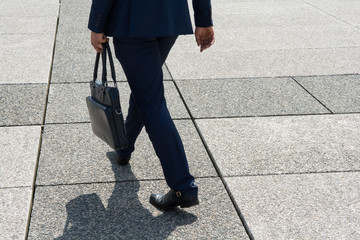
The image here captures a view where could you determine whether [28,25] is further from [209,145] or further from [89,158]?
[209,145]

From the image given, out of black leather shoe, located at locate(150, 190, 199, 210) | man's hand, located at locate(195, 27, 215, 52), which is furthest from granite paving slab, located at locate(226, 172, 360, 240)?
man's hand, located at locate(195, 27, 215, 52)

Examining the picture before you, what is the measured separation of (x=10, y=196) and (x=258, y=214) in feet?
5.38

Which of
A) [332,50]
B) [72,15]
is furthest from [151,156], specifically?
[72,15]

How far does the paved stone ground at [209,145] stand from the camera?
3.31m

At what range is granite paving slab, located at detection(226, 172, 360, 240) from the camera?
10.6 feet

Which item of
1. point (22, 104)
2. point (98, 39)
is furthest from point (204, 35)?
point (22, 104)

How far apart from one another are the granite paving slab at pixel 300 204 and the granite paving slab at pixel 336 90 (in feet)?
4.69

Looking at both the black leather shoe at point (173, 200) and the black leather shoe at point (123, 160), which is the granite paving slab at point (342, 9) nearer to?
the black leather shoe at point (123, 160)

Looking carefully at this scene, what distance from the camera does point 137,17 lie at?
2.98 meters

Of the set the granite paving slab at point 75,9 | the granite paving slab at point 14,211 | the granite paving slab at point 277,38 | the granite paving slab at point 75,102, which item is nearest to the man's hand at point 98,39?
the granite paving slab at point 14,211

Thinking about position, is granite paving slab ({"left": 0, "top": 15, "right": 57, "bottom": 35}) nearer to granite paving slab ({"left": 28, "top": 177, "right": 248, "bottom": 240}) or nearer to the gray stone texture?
the gray stone texture

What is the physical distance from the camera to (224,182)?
378 centimetres

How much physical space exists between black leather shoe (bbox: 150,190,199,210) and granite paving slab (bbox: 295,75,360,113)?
233 centimetres

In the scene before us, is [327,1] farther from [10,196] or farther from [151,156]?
[10,196]
